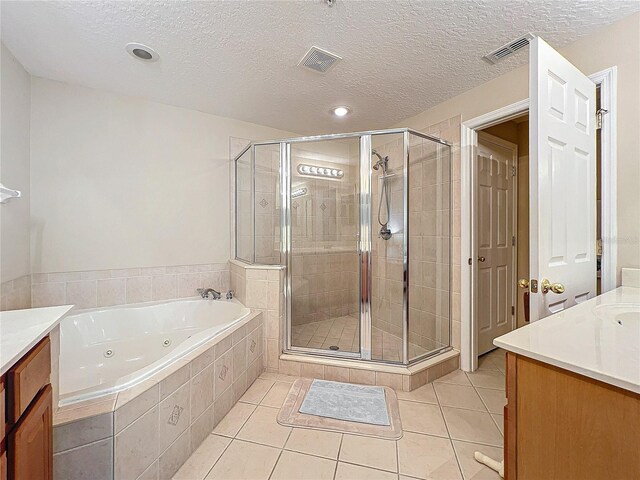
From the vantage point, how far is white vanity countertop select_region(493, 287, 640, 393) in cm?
60

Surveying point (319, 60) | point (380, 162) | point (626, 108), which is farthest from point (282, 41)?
point (626, 108)

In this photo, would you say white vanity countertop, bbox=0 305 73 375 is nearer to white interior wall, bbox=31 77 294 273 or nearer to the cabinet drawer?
the cabinet drawer

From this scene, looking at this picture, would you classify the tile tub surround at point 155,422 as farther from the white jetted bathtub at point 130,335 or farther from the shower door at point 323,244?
the shower door at point 323,244

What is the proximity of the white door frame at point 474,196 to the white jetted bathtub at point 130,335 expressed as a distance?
1785mm

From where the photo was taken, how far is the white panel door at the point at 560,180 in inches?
45.1

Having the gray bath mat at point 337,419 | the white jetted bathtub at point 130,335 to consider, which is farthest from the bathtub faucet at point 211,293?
the gray bath mat at point 337,419

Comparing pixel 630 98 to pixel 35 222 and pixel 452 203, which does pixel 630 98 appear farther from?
pixel 35 222

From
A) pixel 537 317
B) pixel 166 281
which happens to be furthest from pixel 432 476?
pixel 166 281

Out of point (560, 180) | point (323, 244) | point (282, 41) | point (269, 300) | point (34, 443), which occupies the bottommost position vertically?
point (34, 443)

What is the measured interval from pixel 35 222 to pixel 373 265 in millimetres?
2596

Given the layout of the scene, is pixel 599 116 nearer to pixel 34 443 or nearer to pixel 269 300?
pixel 269 300

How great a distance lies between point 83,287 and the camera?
216cm

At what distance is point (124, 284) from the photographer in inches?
91.0

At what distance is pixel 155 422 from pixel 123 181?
6.39 ft
